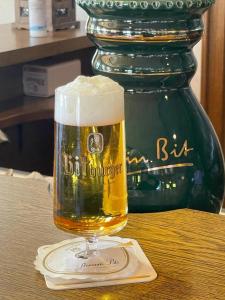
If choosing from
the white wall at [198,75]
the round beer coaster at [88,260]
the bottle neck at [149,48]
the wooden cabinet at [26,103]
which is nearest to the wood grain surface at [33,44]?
the wooden cabinet at [26,103]

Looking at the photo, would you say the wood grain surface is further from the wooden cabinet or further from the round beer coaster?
the round beer coaster

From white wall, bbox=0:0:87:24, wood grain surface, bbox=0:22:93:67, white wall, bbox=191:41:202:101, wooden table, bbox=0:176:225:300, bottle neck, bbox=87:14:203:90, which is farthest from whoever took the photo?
white wall, bbox=0:0:87:24

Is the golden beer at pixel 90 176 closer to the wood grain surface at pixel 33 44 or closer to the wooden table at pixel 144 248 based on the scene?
the wooden table at pixel 144 248

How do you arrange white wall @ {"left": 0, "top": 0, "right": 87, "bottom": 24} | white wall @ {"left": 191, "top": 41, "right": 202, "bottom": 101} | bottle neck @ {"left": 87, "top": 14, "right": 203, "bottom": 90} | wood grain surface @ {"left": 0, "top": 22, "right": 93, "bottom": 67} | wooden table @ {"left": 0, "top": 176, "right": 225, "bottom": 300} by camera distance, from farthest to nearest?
white wall @ {"left": 0, "top": 0, "right": 87, "bottom": 24} → white wall @ {"left": 191, "top": 41, "right": 202, "bottom": 101} → wood grain surface @ {"left": 0, "top": 22, "right": 93, "bottom": 67} → bottle neck @ {"left": 87, "top": 14, "right": 203, "bottom": 90} → wooden table @ {"left": 0, "top": 176, "right": 225, "bottom": 300}

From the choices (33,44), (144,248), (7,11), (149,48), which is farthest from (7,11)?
(144,248)

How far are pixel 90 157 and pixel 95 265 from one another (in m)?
0.12

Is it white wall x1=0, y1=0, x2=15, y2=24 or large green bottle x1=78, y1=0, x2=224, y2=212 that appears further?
white wall x1=0, y1=0, x2=15, y2=24

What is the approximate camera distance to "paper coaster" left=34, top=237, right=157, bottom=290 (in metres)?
0.70

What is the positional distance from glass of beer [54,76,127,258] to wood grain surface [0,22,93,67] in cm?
168

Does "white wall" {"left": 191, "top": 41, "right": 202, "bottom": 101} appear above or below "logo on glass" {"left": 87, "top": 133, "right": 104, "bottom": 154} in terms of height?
below

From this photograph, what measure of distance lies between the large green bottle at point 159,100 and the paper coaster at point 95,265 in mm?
148

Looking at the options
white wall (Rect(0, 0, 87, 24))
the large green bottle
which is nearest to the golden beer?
the large green bottle

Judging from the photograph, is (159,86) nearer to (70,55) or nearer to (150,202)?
(150,202)

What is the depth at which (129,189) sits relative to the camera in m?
0.92
